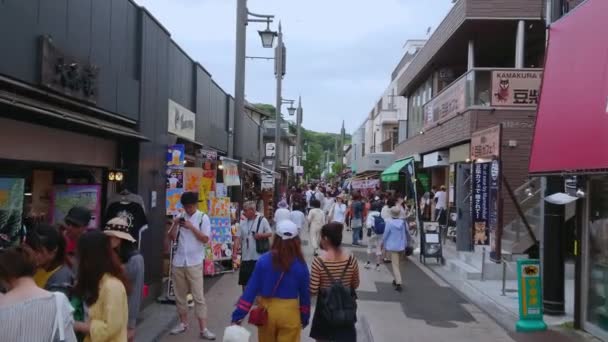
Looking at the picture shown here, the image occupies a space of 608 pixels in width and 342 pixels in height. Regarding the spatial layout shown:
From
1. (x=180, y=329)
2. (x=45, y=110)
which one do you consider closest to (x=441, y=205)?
(x=180, y=329)

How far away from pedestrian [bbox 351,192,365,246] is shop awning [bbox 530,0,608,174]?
1015 cm

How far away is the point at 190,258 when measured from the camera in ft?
25.2

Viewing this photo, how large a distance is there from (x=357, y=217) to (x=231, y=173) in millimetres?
6410

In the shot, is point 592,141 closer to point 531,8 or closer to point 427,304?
point 427,304

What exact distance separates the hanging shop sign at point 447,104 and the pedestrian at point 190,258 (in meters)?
11.5

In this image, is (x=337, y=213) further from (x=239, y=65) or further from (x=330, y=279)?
(x=330, y=279)

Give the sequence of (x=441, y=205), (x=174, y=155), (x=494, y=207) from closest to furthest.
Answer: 1. (x=174, y=155)
2. (x=494, y=207)
3. (x=441, y=205)

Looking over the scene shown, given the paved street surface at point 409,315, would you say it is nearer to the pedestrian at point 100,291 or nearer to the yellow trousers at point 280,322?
the yellow trousers at point 280,322

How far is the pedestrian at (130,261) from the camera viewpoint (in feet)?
14.7

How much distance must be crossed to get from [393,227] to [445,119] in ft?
29.3

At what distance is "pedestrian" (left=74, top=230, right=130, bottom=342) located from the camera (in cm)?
365

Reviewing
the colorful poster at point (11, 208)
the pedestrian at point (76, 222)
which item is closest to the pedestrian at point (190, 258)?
the colorful poster at point (11, 208)

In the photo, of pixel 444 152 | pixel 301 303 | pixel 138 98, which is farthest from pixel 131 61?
pixel 444 152

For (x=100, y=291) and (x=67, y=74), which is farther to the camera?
(x=67, y=74)
